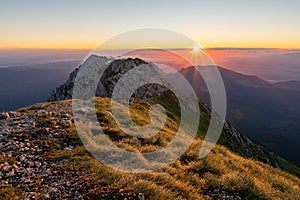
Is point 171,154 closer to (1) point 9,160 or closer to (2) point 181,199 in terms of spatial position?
(2) point 181,199

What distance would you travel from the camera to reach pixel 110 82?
8794 cm

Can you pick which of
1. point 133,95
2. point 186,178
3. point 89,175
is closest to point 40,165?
point 89,175

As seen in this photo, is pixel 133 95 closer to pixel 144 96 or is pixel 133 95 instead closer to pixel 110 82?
pixel 144 96

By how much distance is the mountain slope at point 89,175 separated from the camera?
8.84 m

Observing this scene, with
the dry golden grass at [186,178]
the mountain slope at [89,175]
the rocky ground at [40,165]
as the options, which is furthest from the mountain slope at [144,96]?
the mountain slope at [89,175]

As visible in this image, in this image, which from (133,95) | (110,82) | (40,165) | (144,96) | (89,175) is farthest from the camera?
(110,82)

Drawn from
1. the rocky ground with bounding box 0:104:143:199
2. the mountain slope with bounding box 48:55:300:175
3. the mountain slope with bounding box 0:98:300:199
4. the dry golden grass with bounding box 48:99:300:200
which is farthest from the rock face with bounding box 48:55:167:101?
the dry golden grass with bounding box 48:99:300:200

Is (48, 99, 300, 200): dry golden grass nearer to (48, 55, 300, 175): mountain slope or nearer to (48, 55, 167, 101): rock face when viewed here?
(48, 55, 300, 175): mountain slope

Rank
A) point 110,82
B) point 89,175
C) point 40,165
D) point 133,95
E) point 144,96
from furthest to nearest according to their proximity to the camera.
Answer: point 110,82
point 144,96
point 133,95
point 40,165
point 89,175

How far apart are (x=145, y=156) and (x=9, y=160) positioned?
5.99 meters

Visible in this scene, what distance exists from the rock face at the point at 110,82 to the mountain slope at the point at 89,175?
59.0 m

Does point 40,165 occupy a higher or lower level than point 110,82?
higher

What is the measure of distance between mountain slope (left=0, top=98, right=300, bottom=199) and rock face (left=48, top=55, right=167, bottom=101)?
59.0 meters

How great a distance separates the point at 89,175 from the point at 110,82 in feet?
260
